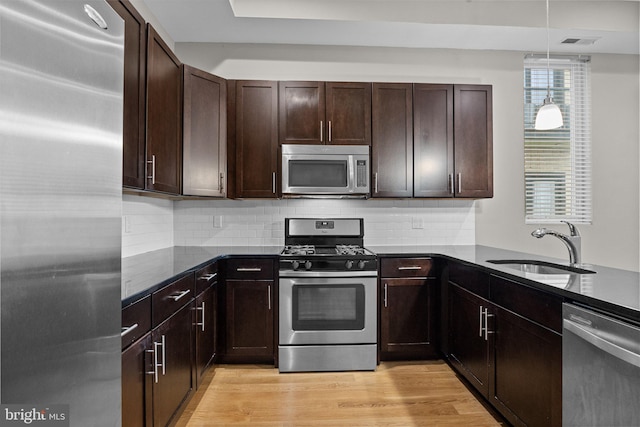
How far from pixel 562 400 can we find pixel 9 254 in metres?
1.94

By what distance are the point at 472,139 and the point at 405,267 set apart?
1280mm

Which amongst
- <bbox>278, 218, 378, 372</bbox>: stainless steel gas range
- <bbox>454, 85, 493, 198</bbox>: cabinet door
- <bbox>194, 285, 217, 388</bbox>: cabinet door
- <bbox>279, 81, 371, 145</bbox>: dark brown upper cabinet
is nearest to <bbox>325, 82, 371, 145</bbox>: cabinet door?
<bbox>279, 81, 371, 145</bbox>: dark brown upper cabinet

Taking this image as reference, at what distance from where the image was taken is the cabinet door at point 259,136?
327cm

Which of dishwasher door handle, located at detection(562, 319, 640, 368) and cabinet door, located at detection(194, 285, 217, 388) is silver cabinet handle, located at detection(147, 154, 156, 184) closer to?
cabinet door, located at detection(194, 285, 217, 388)

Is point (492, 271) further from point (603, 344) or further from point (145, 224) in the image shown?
Answer: point (145, 224)

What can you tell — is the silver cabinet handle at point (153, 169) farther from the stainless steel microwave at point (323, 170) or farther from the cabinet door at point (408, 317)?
the cabinet door at point (408, 317)

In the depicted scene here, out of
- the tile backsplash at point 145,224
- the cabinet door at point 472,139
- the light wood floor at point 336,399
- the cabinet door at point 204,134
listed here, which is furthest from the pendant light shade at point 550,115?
the tile backsplash at point 145,224

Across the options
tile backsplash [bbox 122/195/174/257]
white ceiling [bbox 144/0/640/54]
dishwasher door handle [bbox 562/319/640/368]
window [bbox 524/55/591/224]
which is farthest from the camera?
window [bbox 524/55/591/224]

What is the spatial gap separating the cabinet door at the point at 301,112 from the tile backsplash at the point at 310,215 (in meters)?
0.63

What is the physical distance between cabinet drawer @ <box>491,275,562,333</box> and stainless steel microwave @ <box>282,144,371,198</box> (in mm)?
1397

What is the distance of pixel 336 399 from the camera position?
2.51 m

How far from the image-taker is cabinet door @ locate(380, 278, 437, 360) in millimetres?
3072

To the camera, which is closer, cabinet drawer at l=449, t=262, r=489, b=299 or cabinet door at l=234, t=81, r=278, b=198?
cabinet drawer at l=449, t=262, r=489, b=299

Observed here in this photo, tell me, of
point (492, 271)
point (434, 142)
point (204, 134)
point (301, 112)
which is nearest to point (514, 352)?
point (492, 271)
